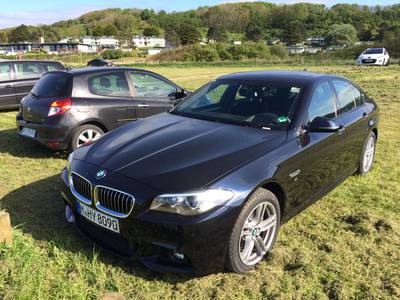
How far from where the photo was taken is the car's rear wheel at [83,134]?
22.0ft

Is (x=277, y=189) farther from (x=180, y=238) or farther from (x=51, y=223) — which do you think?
(x=51, y=223)

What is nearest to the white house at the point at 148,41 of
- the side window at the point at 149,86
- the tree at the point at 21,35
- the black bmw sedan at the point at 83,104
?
the tree at the point at 21,35

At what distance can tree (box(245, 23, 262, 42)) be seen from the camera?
13943cm

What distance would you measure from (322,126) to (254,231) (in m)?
1.28

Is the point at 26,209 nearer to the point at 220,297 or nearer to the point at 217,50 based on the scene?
the point at 220,297

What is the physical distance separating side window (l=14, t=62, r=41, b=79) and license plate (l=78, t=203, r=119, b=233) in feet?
31.6

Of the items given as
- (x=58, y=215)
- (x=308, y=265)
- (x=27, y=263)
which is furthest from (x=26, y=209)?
(x=308, y=265)

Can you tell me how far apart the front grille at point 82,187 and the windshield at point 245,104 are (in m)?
1.50

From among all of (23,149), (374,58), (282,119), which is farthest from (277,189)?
(374,58)

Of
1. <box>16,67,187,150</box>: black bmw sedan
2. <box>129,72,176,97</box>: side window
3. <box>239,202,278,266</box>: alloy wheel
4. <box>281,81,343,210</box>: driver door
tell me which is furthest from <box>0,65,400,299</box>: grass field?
<box>129,72,176,97</box>: side window

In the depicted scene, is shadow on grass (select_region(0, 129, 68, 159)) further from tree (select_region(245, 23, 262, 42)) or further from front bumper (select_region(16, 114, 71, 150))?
tree (select_region(245, 23, 262, 42))

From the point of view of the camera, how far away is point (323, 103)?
4637 mm

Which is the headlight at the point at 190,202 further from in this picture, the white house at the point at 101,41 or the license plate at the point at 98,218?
the white house at the point at 101,41

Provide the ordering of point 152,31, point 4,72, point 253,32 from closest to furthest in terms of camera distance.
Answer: point 4,72, point 253,32, point 152,31
